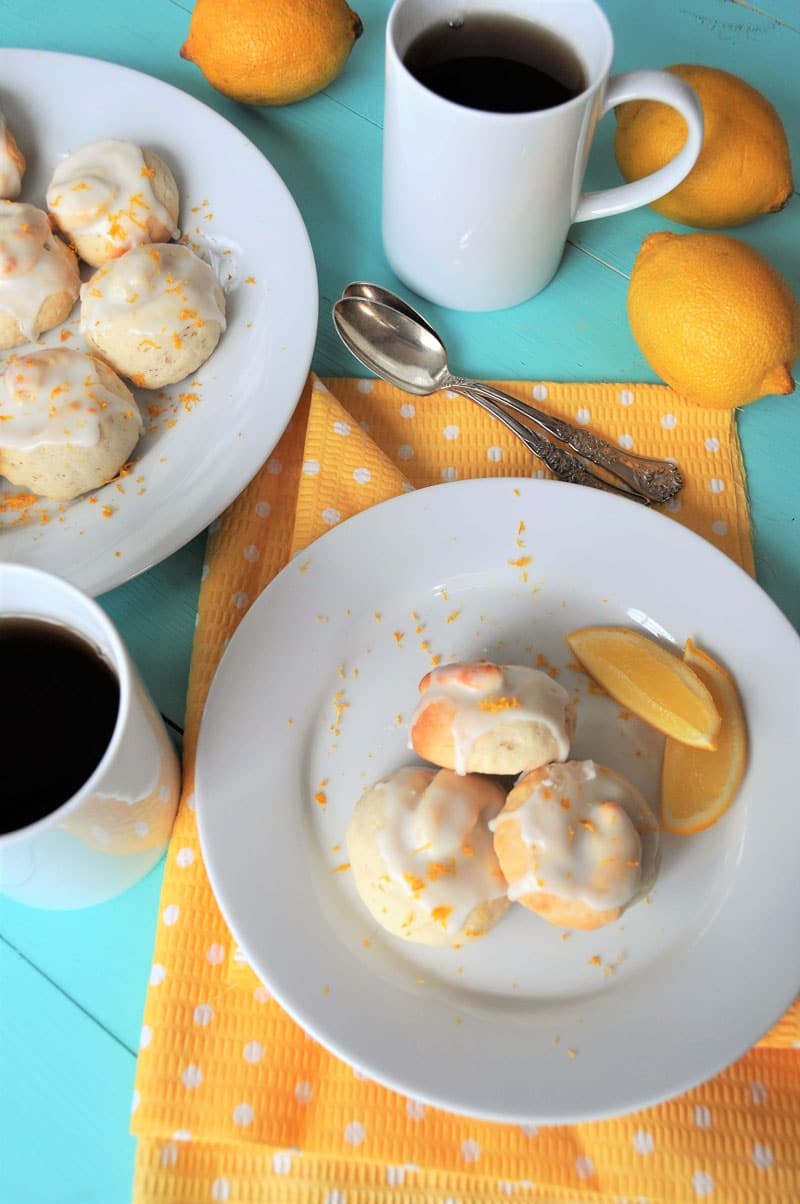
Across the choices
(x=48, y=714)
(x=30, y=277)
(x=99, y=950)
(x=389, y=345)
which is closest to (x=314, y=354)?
(x=389, y=345)

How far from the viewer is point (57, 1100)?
2.60 ft

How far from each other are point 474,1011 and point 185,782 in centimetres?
31

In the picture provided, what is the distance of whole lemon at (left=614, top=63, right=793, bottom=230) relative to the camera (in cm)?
104

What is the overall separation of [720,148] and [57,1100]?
1.14 m

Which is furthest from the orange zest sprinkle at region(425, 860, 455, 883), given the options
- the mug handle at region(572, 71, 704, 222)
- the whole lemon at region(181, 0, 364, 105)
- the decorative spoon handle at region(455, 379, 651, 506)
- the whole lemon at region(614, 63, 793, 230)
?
the whole lemon at region(181, 0, 364, 105)

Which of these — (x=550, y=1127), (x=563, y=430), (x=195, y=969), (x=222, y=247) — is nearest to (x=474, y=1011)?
(x=550, y=1127)

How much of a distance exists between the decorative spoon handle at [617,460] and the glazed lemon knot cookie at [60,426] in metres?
0.40

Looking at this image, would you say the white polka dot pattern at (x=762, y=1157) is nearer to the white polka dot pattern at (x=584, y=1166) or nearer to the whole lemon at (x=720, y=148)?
the white polka dot pattern at (x=584, y=1166)

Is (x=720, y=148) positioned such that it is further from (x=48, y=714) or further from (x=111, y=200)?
(x=48, y=714)

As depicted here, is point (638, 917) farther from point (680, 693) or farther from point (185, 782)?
point (185, 782)

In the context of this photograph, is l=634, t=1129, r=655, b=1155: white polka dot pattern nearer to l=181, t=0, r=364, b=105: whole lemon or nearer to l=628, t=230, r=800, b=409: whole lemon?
l=628, t=230, r=800, b=409: whole lemon

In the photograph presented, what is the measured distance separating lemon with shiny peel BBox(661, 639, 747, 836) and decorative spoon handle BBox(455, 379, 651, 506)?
23 cm

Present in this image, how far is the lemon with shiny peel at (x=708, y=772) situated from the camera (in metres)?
0.81

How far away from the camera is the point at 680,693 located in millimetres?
831
